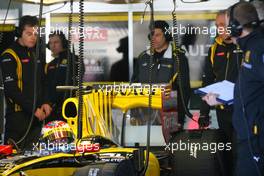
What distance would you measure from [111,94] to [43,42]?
198cm

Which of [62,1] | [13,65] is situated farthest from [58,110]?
[62,1]

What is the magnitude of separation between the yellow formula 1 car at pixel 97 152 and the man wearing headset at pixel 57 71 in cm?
84

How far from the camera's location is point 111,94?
607cm

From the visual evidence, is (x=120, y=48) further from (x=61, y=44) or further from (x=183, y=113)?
(x=183, y=113)

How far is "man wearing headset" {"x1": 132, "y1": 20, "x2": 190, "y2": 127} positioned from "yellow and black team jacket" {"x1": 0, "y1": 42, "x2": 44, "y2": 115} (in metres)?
1.01

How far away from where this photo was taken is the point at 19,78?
6859 mm

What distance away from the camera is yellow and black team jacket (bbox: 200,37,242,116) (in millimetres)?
6246

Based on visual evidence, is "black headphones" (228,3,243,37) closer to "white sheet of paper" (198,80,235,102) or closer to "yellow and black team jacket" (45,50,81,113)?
"white sheet of paper" (198,80,235,102)

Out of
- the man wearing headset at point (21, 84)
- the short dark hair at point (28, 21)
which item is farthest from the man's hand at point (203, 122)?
the short dark hair at point (28, 21)

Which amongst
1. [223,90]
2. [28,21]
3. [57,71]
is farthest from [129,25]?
[223,90]

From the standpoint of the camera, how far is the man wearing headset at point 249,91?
15.1 feet

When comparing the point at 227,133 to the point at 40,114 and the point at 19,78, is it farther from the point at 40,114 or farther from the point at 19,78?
the point at 19,78

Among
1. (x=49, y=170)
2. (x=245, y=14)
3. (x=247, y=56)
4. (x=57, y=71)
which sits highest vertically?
(x=245, y=14)

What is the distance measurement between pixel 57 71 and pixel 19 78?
0.47 metres
